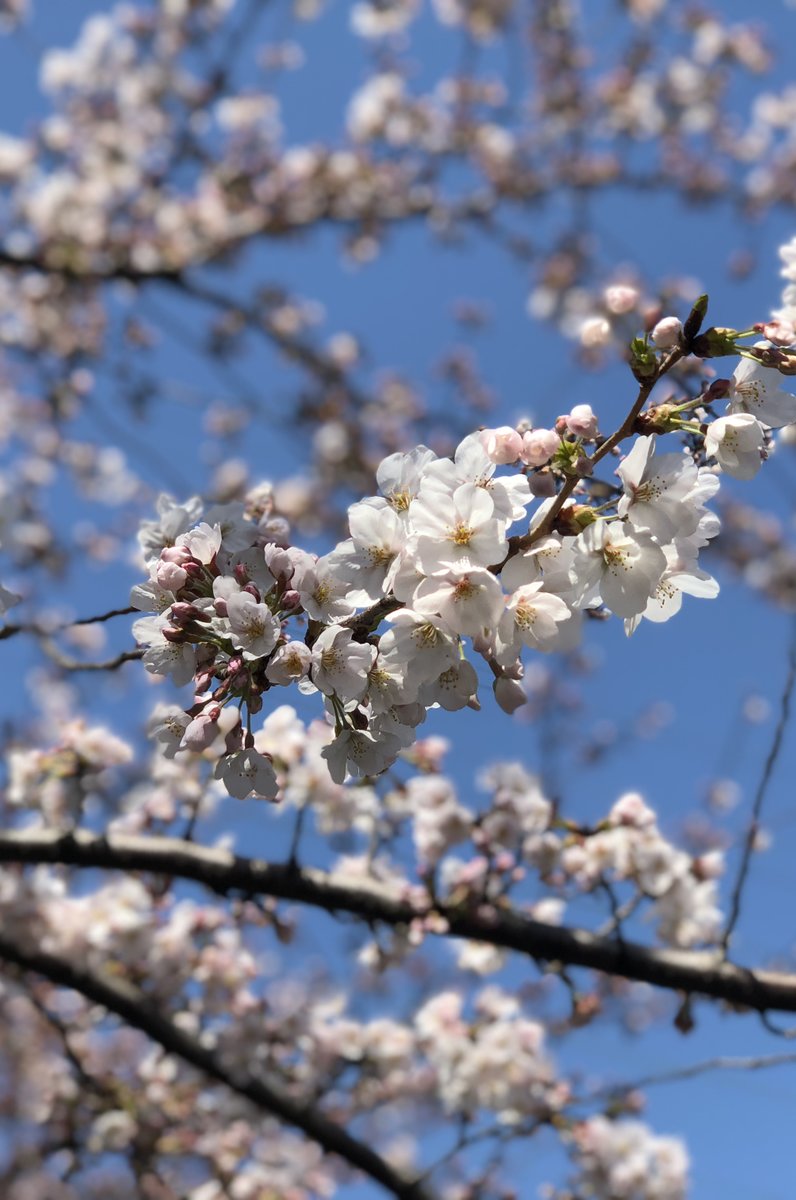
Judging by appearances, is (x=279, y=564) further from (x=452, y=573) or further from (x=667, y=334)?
(x=667, y=334)

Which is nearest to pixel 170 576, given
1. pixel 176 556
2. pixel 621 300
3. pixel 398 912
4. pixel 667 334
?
pixel 176 556

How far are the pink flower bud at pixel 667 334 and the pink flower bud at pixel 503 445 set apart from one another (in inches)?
9.9

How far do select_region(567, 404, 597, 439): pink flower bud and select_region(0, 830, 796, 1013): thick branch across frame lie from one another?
71.8 inches

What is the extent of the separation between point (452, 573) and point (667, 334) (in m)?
0.49

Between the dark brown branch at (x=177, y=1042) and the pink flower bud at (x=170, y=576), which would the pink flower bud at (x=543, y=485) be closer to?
the pink flower bud at (x=170, y=576)

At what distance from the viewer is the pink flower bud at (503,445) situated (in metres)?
1.42

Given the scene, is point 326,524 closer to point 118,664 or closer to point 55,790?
point 55,790

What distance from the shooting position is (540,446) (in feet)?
4.62

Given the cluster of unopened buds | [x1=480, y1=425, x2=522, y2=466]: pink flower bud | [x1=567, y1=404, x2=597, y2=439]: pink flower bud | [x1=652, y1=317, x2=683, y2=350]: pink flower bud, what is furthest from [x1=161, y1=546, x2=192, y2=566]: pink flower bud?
[x1=652, y1=317, x2=683, y2=350]: pink flower bud

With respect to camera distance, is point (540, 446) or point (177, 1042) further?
point (177, 1042)

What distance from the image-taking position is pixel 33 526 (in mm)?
9664

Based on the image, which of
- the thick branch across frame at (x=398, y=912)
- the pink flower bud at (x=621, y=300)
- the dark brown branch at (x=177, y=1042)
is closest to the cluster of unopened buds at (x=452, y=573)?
the pink flower bud at (x=621, y=300)

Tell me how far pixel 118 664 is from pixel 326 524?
7.78m

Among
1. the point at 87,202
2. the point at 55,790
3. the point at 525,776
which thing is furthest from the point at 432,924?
the point at 87,202
